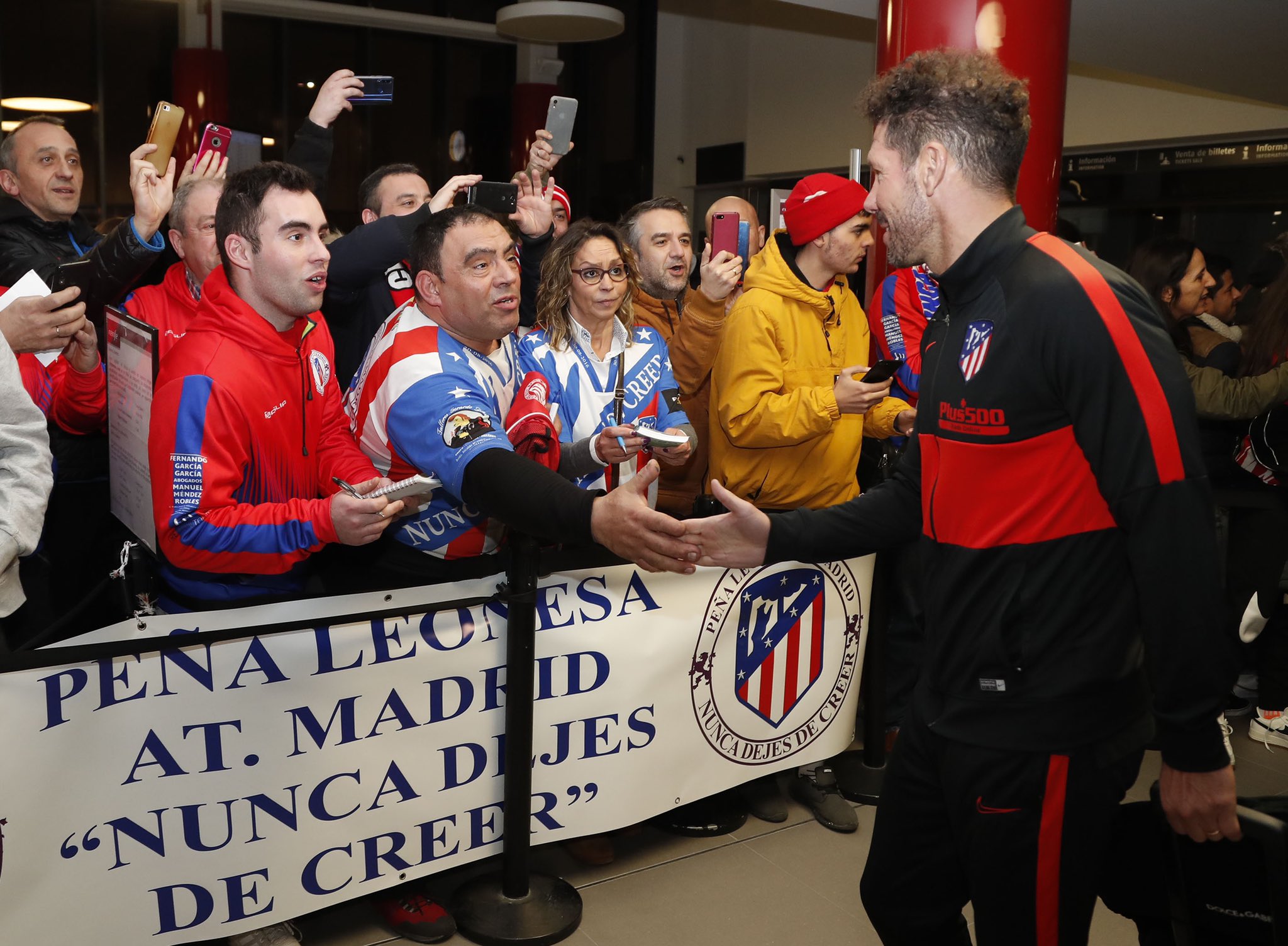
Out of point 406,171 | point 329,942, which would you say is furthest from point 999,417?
point 406,171

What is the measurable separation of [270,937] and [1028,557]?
189 cm

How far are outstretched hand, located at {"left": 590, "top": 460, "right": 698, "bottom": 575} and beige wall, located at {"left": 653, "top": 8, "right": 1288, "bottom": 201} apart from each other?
675 centimetres

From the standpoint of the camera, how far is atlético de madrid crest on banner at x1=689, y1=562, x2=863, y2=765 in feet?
9.77

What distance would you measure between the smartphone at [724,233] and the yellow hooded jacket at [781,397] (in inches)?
6.2

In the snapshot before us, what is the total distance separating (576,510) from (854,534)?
0.58 m

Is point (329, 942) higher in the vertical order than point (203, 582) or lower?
lower

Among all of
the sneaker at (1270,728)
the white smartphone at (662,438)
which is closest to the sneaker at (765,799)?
the white smartphone at (662,438)

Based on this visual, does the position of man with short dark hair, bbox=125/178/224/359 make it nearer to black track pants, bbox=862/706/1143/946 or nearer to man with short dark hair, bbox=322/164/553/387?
man with short dark hair, bbox=322/164/553/387

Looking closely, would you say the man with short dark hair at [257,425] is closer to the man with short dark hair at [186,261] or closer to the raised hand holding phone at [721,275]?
the man with short dark hair at [186,261]

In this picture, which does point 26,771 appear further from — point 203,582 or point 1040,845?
point 1040,845

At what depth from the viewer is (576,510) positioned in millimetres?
2283

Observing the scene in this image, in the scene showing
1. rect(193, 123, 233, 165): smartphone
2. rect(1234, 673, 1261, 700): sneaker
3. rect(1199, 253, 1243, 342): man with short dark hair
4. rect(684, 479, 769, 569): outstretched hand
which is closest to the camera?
rect(684, 479, 769, 569): outstretched hand

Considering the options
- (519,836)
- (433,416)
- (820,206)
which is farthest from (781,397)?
(519,836)

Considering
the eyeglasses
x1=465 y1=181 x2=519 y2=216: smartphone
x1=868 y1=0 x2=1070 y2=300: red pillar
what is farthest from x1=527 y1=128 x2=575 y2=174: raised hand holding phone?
x1=868 y1=0 x2=1070 y2=300: red pillar
